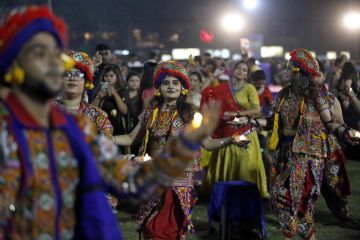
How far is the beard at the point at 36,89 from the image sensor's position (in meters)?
3.13

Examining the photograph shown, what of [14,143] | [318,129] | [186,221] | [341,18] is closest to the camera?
[14,143]

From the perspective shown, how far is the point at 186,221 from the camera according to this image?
276 inches

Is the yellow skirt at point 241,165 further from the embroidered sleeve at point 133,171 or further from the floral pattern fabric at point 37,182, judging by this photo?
the floral pattern fabric at point 37,182

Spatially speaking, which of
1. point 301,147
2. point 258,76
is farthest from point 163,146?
point 258,76

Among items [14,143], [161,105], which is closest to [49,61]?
[14,143]

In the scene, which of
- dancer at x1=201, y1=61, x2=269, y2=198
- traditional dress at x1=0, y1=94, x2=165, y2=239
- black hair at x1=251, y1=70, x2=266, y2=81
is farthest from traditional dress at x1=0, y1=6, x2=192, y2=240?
black hair at x1=251, y1=70, x2=266, y2=81

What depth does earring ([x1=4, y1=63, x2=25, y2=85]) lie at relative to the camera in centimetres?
313

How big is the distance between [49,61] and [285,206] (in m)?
5.07

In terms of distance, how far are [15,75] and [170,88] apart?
410 cm

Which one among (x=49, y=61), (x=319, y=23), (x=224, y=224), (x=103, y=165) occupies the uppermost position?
(x=319, y=23)

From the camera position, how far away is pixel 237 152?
35.8 feet

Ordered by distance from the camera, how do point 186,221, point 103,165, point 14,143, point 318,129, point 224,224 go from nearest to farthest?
point 14,143 < point 103,165 < point 186,221 < point 318,129 < point 224,224

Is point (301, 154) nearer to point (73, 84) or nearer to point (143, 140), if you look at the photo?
point (143, 140)

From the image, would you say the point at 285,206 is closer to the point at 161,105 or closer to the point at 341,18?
the point at 161,105
